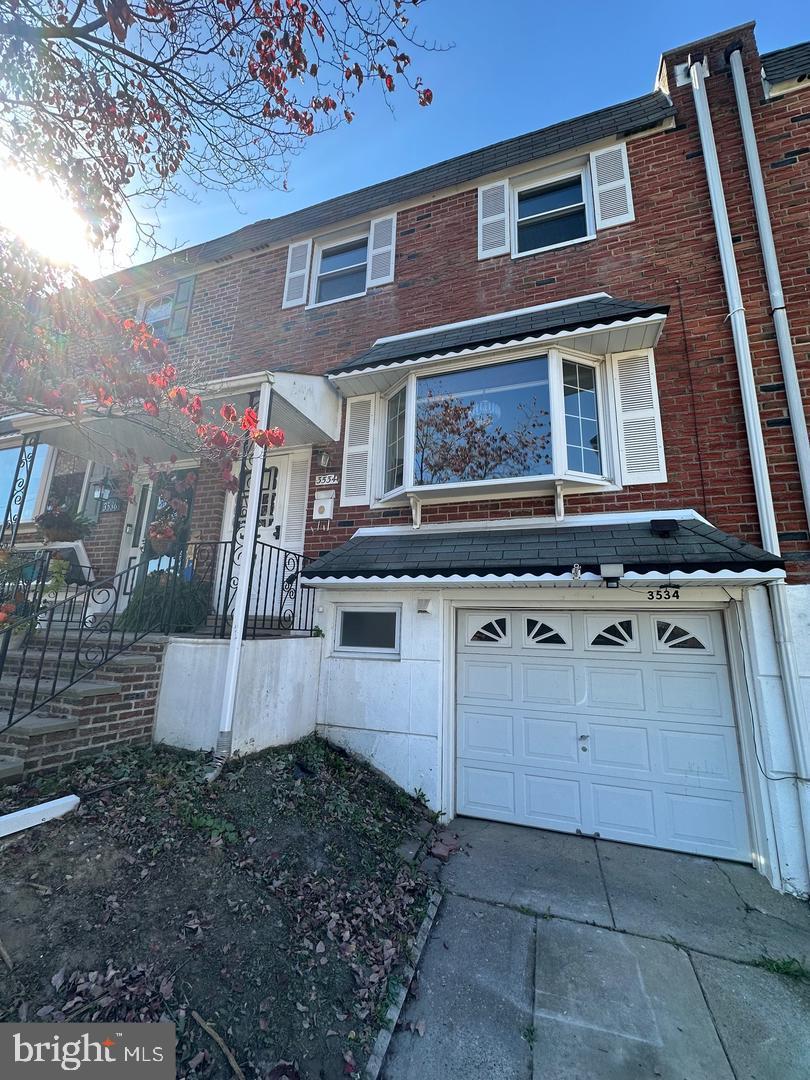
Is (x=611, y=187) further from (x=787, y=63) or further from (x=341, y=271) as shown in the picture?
(x=341, y=271)

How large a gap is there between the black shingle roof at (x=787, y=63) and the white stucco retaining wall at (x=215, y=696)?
8836 mm

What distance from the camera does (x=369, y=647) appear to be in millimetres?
5832

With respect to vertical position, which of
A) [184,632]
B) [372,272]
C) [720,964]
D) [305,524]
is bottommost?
[720,964]

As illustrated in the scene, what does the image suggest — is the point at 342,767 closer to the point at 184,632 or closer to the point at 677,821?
the point at 184,632

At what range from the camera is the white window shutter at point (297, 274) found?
7777 mm

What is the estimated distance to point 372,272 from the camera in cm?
737

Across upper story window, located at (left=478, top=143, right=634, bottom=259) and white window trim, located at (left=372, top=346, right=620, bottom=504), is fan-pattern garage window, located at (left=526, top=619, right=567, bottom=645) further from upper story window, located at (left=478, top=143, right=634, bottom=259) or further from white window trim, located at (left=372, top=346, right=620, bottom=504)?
upper story window, located at (left=478, top=143, right=634, bottom=259)

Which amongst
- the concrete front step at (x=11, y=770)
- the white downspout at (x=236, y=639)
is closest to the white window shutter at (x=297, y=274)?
the white downspout at (x=236, y=639)

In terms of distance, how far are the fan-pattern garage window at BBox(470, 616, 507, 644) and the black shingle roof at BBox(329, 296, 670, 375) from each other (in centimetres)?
333

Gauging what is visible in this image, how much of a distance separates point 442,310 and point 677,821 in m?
6.83

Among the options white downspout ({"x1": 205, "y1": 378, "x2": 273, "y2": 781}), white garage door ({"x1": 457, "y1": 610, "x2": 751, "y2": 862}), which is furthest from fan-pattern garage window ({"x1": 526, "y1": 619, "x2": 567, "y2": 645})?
white downspout ({"x1": 205, "y1": 378, "x2": 273, "y2": 781})

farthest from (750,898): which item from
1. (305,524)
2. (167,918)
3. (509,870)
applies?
(305,524)

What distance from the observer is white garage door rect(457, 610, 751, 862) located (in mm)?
4648

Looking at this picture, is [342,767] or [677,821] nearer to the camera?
[677,821]
